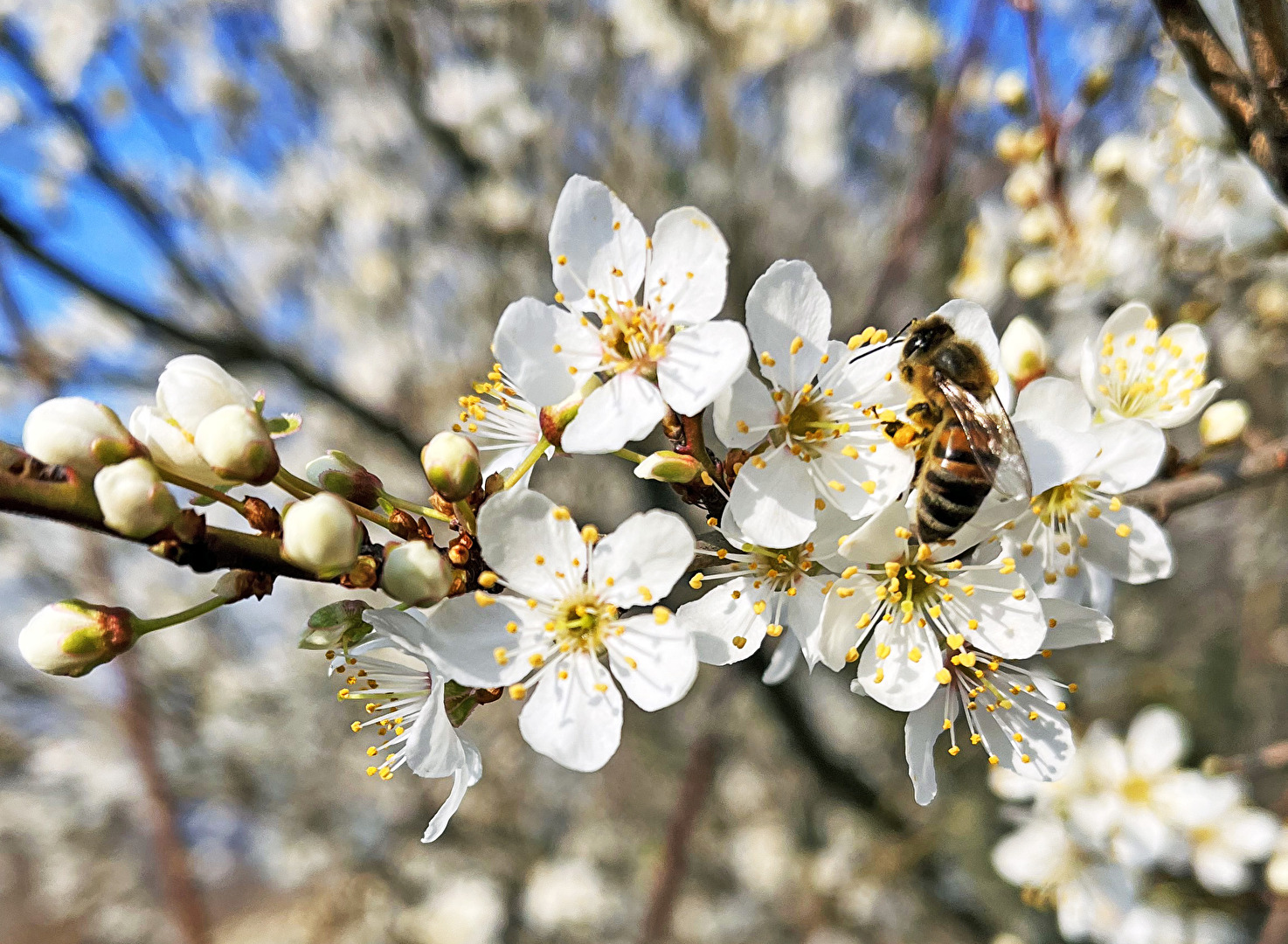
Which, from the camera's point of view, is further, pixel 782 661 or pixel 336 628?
pixel 782 661

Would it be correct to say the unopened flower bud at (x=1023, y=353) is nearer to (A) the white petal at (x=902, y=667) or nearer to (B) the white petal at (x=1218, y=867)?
(A) the white petal at (x=902, y=667)

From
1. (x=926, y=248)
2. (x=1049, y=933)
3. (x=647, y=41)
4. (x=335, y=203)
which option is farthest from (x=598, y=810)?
(x=647, y=41)

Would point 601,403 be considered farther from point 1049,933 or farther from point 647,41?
point 647,41

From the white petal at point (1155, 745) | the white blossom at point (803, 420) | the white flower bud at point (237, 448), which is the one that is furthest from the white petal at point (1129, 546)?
the white petal at point (1155, 745)

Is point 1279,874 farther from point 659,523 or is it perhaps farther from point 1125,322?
point 659,523

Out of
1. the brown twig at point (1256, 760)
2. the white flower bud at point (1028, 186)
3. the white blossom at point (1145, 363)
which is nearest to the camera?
the white blossom at point (1145, 363)

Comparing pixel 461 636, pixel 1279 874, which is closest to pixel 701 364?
pixel 461 636

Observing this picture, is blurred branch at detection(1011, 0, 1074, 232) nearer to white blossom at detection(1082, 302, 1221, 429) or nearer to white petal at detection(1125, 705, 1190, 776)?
white blossom at detection(1082, 302, 1221, 429)
